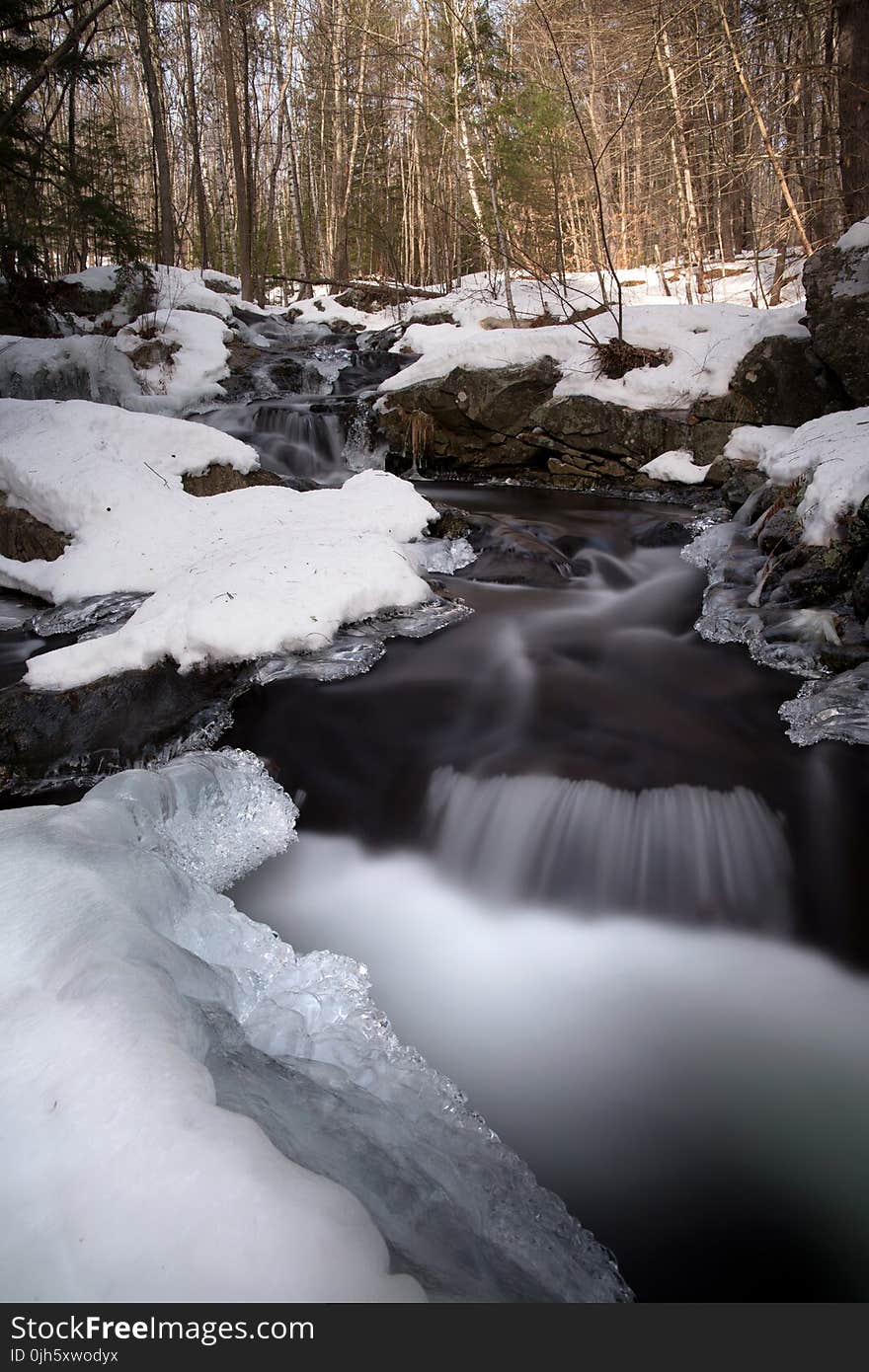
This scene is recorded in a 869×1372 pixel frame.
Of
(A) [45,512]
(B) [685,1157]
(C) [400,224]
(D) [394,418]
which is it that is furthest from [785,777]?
(C) [400,224]

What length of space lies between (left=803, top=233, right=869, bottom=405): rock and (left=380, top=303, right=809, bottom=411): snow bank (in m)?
0.84

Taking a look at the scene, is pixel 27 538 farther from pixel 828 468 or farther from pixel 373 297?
pixel 373 297

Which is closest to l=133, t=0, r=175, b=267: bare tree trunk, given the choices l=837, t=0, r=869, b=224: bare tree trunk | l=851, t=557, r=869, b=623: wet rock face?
l=837, t=0, r=869, b=224: bare tree trunk

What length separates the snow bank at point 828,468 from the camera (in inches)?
164

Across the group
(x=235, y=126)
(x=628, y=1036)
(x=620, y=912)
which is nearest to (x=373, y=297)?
(x=235, y=126)

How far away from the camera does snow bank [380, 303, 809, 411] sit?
741 centimetres

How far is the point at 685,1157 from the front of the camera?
195 centimetres

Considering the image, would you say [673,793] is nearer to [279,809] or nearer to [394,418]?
[279,809]

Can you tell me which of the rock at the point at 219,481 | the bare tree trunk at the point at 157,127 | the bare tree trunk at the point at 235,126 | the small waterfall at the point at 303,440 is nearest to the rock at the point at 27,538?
the rock at the point at 219,481

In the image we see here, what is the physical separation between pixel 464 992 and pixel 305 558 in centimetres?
284

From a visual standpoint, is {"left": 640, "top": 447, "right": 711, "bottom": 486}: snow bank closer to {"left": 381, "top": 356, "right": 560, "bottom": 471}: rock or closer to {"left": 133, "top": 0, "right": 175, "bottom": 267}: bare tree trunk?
{"left": 381, "top": 356, "right": 560, "bottom": 471}: rock

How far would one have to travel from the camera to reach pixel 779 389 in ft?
22.5

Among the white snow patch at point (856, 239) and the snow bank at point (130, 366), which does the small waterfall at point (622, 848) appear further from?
the snow bank at point (130, 366)

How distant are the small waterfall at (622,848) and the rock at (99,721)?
1.41 meters
